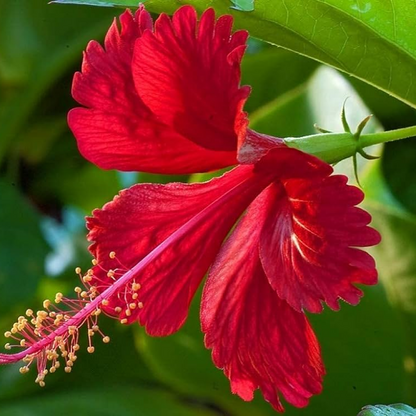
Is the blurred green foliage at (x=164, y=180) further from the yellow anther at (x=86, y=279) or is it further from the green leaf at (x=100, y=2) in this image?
the yellow anther at (x=86, y=279)

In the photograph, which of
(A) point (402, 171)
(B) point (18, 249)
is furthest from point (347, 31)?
(B) point (18, 249)

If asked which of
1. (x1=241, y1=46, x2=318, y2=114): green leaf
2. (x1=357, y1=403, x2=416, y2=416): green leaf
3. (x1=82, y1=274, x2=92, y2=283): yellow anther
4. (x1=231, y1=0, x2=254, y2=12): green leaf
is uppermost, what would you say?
(x1=231, y1=0, x2=254, y2=12): green leaf

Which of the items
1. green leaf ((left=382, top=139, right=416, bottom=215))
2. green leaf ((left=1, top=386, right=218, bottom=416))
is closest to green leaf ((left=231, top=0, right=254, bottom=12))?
green leaf ((left=382, top=139, right=416, bottom=215))

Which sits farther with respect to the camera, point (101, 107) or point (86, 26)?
point (86, 26)

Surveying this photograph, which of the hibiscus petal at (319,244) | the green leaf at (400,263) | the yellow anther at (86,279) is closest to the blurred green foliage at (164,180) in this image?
the green leaf at (400,263)

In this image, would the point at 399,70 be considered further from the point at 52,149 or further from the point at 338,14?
the point at 52,149

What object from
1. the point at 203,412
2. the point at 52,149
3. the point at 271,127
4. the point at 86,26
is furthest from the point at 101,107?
the point at 52,149

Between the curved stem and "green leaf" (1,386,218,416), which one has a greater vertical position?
the curved stem

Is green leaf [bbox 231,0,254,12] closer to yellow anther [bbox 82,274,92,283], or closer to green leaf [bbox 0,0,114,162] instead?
yellow anther [bbox 82,274,92,283]
